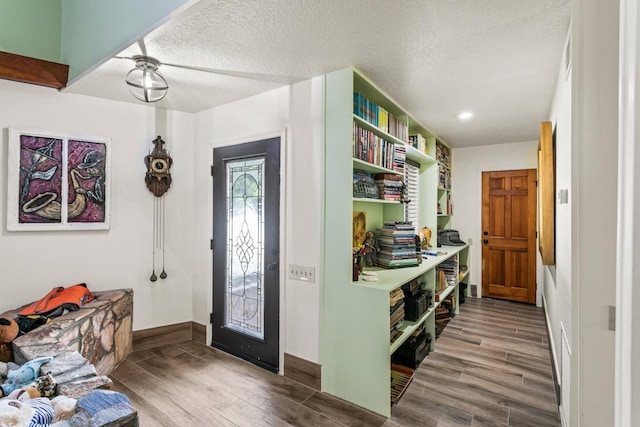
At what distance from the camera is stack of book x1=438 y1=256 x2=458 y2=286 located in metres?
4.00

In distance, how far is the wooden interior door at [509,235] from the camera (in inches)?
185

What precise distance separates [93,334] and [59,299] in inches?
16.1

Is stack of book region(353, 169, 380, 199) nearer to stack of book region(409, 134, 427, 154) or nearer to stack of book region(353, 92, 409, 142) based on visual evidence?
stack of book region(353, 92, 409, 142)

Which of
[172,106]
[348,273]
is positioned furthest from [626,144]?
[172,106]

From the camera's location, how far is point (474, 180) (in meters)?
5.11

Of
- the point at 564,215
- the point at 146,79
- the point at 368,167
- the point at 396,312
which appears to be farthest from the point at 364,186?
the point at 146,79

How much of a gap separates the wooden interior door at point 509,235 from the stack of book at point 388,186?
111 inches

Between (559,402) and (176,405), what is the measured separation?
273cm

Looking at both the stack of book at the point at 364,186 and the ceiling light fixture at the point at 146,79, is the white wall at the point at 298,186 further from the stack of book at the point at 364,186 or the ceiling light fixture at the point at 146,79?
the ceiling light fixture at the point at 146,79

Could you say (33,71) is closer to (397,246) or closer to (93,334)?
(93,334)

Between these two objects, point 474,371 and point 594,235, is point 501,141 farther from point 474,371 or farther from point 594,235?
point 594,235

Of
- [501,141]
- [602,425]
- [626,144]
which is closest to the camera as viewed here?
[626,144]

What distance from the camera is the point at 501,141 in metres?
4.72

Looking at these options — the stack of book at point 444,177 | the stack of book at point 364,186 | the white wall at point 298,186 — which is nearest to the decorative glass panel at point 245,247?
the white wall at point 298,186
